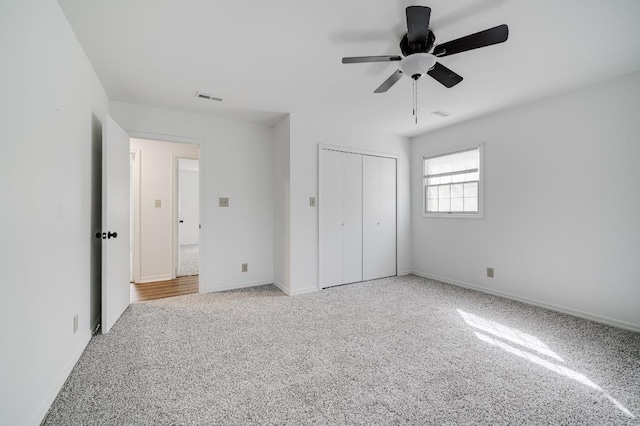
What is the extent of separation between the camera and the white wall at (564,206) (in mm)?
2592

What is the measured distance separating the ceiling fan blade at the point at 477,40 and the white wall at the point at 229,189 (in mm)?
2811

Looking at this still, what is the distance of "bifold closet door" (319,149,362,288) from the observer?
391 cm

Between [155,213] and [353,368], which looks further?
[155,213]

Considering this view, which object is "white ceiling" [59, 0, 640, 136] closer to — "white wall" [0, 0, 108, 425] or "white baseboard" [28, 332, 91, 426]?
"white wall" [0, 0, 108, 425]

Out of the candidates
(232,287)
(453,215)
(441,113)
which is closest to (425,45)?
(441,113)

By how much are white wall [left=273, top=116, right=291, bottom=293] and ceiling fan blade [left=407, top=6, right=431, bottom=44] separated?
209 cm

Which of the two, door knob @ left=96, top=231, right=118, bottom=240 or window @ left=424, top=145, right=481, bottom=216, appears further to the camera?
window @ left=424, top=145, right=481, bottom=216

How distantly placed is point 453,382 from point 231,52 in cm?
296

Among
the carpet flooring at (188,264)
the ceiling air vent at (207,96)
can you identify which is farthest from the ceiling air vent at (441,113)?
the carpet flooring at (188,264)

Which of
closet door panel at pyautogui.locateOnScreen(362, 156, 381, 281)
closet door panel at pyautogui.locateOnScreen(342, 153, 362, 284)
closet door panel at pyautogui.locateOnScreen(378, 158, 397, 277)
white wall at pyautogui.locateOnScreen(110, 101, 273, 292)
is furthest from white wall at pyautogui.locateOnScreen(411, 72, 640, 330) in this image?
white wall at pyautogui.locateOnScreen(110, 101, 273, 292)

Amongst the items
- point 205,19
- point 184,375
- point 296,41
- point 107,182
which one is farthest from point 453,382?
point 107,182

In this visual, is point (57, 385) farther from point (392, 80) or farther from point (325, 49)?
point (392, 80)

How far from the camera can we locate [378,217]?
4.45 m

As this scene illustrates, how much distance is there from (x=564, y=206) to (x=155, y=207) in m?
5.48
